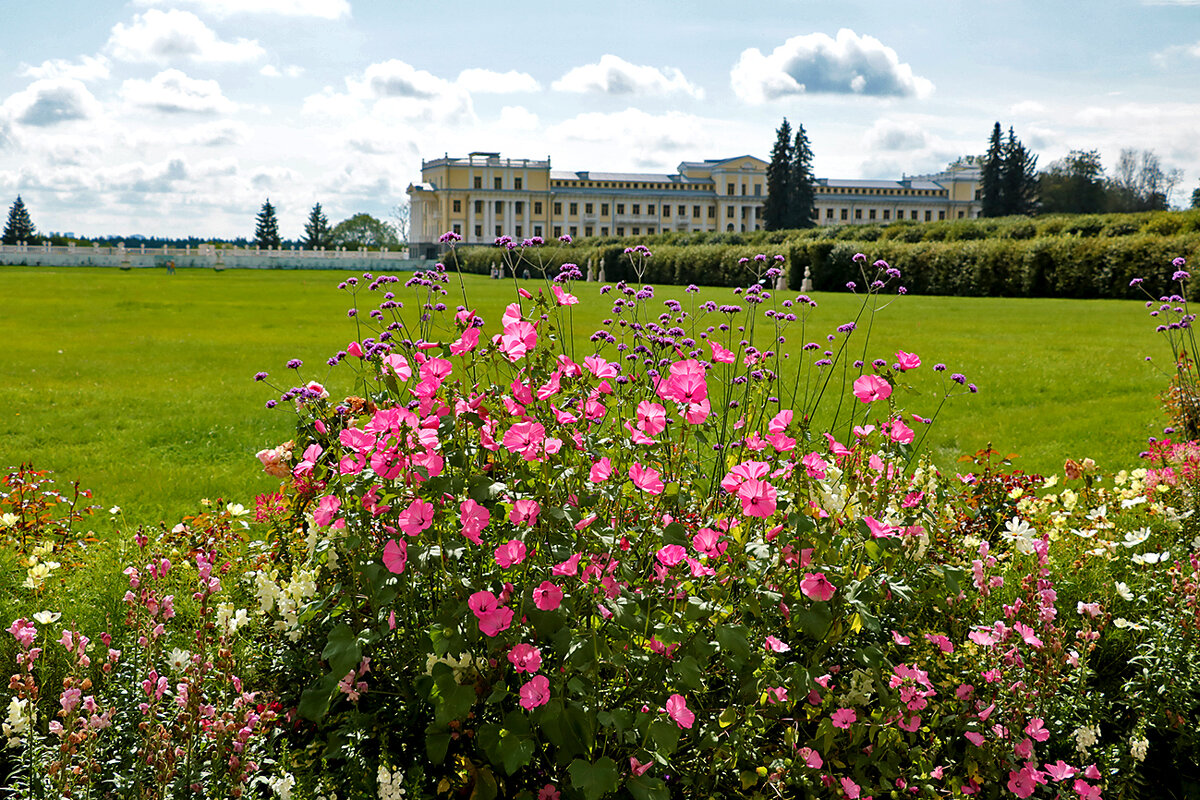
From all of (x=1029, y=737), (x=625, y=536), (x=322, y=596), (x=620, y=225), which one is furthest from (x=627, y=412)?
(x=620, y=225)

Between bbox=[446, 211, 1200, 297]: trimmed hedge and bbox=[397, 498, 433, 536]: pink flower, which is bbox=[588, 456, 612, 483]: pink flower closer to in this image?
bbox=[397, 498, 433, 536]: pink flower

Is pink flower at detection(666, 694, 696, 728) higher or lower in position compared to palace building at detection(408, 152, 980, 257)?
lower

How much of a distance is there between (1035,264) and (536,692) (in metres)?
23.2

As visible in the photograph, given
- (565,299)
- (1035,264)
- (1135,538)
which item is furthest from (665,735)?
(1035,264)

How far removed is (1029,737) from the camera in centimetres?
221

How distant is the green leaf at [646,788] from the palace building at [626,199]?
3314 inches

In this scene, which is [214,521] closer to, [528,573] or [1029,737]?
[528,573]

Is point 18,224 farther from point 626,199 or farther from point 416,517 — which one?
point 416,517

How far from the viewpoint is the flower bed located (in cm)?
178

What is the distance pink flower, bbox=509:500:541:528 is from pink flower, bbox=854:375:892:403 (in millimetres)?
863

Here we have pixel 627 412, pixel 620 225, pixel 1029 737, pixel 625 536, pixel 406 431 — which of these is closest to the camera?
pixel 406 431

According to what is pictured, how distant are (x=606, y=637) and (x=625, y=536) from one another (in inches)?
10.4

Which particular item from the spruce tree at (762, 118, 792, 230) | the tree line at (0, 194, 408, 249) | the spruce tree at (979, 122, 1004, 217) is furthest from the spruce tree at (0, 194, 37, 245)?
the spruce tree at (979, 122, 1004, 217)

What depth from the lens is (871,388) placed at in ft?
6.89
